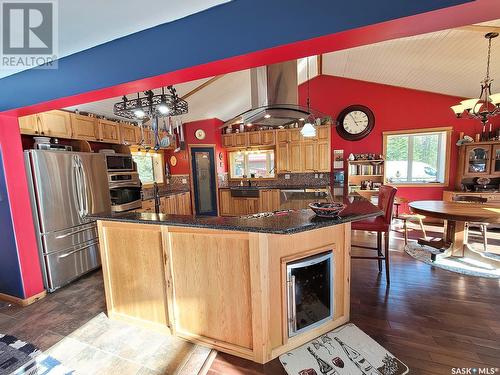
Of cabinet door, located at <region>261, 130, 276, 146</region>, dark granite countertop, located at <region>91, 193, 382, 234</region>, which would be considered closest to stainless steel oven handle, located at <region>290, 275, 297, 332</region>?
dark granite countertop, located at <region>91, 193, 382, 234</region>

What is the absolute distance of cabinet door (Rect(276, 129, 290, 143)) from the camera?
5.63 meters

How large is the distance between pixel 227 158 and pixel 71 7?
518 centimetres

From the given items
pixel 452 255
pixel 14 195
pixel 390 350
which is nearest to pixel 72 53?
pixel 14 195

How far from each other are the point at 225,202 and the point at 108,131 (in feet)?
10.6

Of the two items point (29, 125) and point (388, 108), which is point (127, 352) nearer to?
point (29, 125)

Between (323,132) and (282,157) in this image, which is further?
(282,157)

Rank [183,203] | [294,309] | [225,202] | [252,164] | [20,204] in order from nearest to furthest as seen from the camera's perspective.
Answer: [294,309] < [20,204] < [183,203] < [225,202] < [252,164]

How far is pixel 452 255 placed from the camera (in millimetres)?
3271

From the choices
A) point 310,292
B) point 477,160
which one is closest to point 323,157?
point 477,160

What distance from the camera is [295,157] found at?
5.65m

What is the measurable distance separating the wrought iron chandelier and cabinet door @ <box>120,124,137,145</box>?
2.11m

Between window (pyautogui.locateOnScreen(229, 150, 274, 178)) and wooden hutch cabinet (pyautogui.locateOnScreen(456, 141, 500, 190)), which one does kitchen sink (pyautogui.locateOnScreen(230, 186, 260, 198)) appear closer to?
window (pyautogui.locateOnScreen(229, 150, 274, 178))

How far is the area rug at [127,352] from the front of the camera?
1642mm

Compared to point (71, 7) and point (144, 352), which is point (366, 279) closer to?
point (144, 352)
